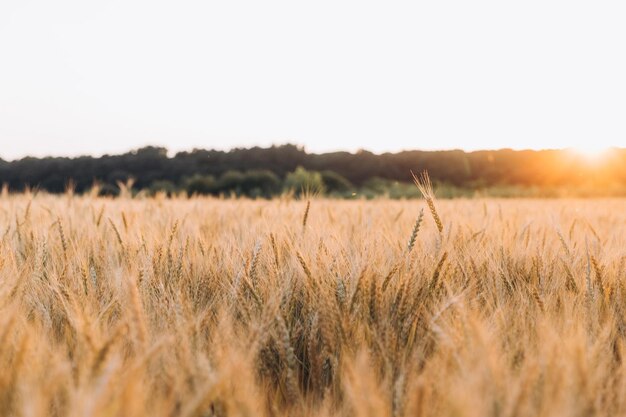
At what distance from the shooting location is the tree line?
2389 cm

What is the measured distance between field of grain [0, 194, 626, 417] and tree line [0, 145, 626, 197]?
871 inches

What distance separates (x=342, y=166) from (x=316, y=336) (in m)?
25.1

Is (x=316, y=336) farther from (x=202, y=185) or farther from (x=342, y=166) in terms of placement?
(x=342, y=166)

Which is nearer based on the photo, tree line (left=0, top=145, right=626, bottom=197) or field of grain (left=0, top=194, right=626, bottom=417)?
field of grain (left=0, top=194, right=626, bottom=417)

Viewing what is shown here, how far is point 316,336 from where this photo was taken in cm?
86

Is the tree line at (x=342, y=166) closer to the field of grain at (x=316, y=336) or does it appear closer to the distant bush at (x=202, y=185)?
the distant bush at (x=202, y=185)

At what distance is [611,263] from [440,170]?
24.7 metres

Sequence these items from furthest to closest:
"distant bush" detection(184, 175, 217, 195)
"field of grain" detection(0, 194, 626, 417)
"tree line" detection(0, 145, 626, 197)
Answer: "tree line" detection(0, 145, 626, 197), "distant bush" detection(184, 175, 217, 195), "field of grain" detection(0, 194, 626, 417)

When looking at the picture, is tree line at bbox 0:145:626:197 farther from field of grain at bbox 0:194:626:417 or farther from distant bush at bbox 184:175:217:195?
field of grain at bbox 0:194:626:417

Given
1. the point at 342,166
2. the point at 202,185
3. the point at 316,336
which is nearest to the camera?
the point at 316,336

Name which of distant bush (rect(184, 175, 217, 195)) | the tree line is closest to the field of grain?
distant bush (rect(184, 175, 217, 195))

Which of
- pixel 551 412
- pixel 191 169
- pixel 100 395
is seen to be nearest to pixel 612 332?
pixel 551 412

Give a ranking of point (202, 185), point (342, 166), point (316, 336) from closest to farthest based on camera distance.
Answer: point (316, 336) < point (202, 185) < point (342, 166)

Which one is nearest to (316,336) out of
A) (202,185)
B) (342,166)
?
(202,185)
